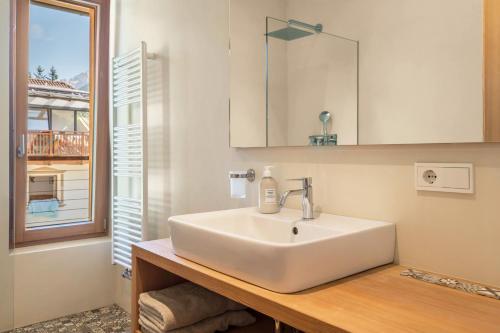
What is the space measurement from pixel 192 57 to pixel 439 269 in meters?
1.49

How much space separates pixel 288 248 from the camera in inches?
35.3

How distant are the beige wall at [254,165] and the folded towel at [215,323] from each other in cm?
46

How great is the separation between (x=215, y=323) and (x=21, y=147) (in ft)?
5.98

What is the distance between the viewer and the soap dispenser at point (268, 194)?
1451 millimetres

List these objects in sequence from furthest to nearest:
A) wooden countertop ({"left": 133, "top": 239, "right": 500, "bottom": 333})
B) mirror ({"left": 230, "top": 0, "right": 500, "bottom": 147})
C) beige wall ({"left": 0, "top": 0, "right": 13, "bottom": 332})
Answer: beige wall ({"left": 0, "top": 0, "right": 13, "bottom": 332}) → mirror ({"left": 230, "top": 0, "right": 500, "bottom": 147}) → wooden countertop ({"left": 133, "top": 239, "right": 500, "bottom": 333})

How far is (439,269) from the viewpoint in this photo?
1.08 metres

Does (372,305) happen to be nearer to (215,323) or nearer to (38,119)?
(215,323)

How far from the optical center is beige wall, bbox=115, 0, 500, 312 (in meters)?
1.01

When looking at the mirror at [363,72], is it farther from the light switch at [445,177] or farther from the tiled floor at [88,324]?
the tiled floor at [88,324]

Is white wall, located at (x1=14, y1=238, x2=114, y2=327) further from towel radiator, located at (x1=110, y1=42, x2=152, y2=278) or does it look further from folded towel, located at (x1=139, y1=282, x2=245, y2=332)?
folded towel, located at (x1=139, y1=282, x2=245, y2=332)

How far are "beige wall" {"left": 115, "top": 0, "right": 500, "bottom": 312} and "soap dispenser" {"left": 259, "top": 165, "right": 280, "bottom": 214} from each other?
0.29 feet

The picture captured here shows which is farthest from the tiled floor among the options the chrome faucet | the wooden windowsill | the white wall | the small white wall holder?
the chrome faucet

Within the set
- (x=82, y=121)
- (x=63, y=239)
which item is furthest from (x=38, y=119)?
(x=63, y=239)

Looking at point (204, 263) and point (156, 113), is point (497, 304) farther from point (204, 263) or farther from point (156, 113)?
point (156, 113)
